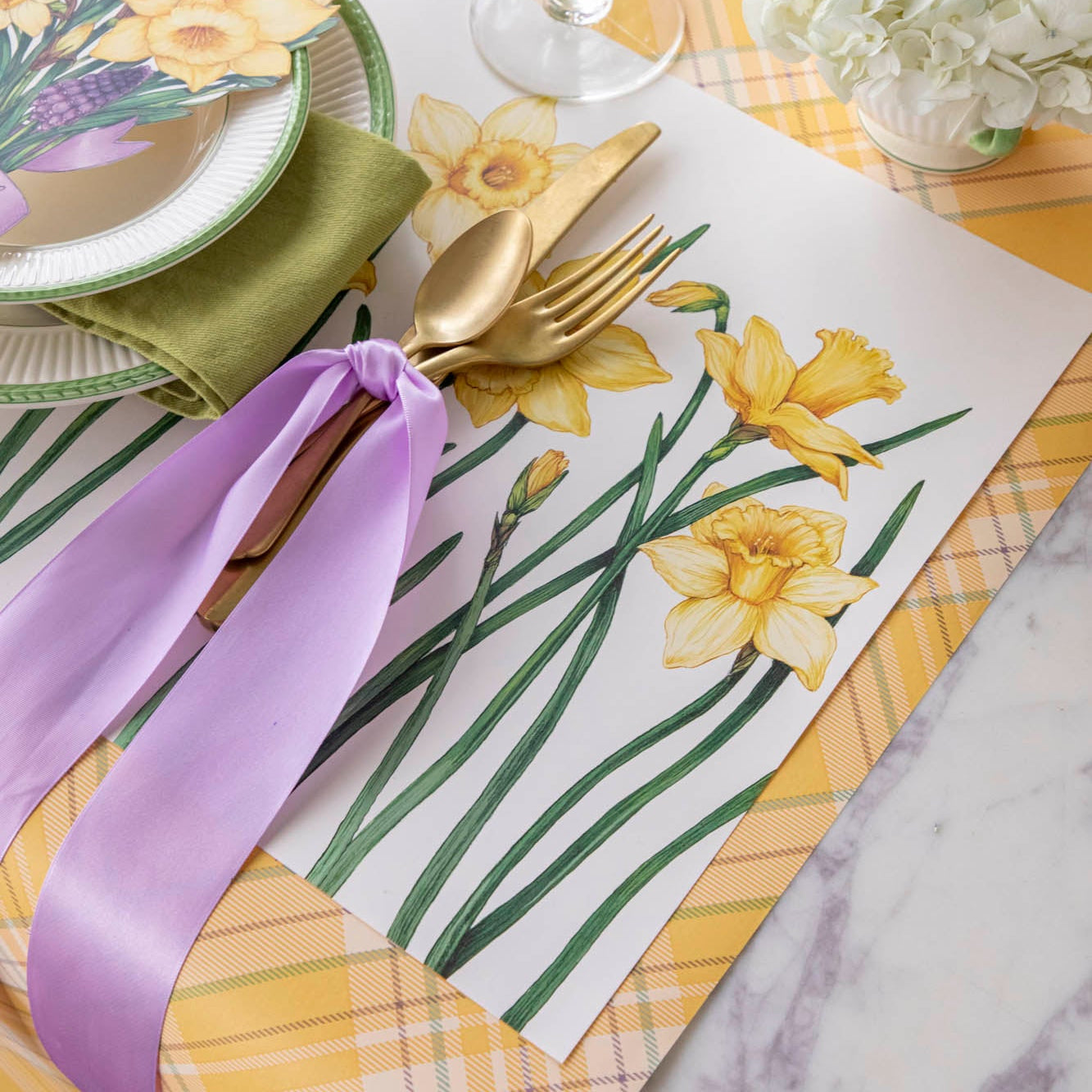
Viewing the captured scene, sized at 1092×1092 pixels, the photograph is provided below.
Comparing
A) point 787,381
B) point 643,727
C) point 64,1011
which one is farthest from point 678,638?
point 64,1011

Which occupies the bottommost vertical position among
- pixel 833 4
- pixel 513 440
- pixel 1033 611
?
pixel 1033 611

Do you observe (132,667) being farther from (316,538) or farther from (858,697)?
(858,697)

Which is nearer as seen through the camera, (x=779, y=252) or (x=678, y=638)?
(x=678, y=638)

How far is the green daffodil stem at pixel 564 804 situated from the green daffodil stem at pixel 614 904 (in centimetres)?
4

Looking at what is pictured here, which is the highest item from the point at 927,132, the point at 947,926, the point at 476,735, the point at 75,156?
the point at 75,156

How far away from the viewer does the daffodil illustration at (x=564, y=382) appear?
0.60 meters

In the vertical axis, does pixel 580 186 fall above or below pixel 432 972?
above

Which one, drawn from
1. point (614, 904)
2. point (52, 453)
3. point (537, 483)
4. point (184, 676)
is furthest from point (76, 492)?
point (614, 904)

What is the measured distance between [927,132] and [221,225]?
0.41 meters

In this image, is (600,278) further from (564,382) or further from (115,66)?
(115,66)

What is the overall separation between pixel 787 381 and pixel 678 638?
0.17 meters

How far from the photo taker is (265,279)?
556mm

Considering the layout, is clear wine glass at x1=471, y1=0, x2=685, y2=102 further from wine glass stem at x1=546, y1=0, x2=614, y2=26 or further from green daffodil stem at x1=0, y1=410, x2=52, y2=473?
green daffodil stem at x1=0, y1=410, x2=52, y2=473

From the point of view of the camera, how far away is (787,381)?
0.60 metres
